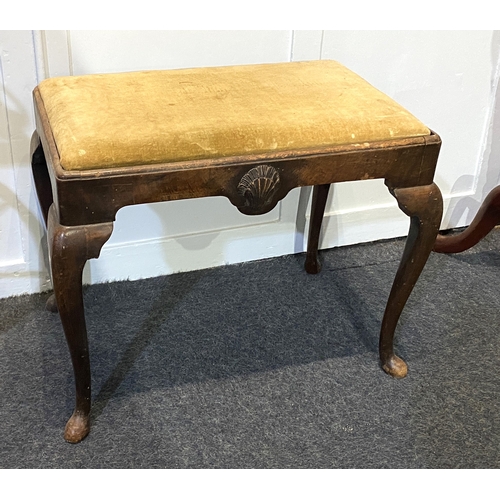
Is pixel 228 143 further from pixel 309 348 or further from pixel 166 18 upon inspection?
pixel 309 348

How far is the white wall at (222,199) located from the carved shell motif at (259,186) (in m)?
0.41

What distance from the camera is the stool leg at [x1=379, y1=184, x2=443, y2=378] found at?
103cm

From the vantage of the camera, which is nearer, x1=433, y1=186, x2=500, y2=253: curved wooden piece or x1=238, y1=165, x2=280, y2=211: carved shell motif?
x1=238, y1=165, x2=280, y2=211: carved shell motif

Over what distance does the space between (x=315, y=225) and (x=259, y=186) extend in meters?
0.53

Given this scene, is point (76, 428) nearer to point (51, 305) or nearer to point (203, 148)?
point (51, 305)

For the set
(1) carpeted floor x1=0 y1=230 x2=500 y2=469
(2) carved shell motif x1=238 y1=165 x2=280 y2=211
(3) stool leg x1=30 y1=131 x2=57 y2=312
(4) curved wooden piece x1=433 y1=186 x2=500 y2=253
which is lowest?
(1) carpeted floor x1=0 y1=230 x2=500 y2=469

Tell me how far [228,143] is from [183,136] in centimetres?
6

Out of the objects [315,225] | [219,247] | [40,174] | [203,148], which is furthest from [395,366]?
[40,174]

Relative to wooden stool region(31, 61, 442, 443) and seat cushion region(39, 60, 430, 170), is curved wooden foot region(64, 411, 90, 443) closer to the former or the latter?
wooden stool region(31, 61, 442, 443)

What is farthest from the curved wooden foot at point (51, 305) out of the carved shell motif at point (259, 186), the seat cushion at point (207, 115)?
the carved shell motif at point (259, 186)

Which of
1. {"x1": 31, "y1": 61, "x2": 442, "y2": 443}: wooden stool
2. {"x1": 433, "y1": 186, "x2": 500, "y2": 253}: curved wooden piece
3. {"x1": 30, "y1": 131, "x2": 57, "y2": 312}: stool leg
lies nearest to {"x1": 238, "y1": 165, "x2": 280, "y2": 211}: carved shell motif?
{"x1": 31, "y1": 61, "x2": 442, "y2": 443}: wooden stool

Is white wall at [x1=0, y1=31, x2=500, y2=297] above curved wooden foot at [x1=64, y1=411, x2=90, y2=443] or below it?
above

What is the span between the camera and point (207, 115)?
0.95 meters

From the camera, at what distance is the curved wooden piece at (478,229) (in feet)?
4.82
